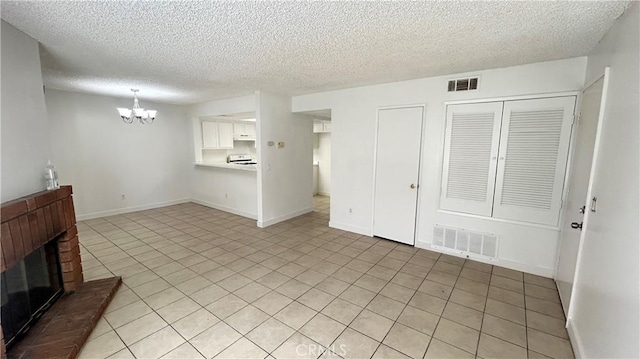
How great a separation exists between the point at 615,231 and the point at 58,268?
14.0 feet

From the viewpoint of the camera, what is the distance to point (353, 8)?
Result: 5.60 ft

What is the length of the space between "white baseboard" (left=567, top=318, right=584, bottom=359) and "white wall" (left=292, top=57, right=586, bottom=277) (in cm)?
108

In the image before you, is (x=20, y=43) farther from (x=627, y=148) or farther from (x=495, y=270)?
(x=495, y=270)

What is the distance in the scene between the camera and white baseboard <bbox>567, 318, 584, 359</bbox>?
176 centimetres

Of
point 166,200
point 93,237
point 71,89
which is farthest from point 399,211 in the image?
point 71,89

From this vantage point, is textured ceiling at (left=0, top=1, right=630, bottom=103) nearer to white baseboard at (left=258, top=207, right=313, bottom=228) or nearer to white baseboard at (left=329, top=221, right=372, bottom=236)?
white baseboard at (left=329, top=221, right=372, bottom=236)

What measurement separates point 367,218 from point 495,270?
6.04 feet

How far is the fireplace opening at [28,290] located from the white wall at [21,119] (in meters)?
0.55

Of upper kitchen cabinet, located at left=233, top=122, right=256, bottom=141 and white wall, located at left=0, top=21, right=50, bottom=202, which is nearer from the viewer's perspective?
white wall, located at left=0, top=21, right=50, bottom=202

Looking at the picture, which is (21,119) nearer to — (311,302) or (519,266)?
(311,302)

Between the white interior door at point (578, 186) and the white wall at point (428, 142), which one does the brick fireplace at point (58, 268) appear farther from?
the white interior door at point (578, 186)

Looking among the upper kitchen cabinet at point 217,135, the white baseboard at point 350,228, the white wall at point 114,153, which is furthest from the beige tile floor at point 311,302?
the upper kitchen cabinet at point 217,135

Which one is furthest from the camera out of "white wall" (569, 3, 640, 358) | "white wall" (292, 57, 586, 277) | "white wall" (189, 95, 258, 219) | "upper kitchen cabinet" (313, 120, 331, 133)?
"upper kitchen cabinet" (313, 120, 331, 133)

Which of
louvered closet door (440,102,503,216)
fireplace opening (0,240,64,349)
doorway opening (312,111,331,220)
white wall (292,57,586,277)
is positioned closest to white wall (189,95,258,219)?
white wall (292,57,586,277)
